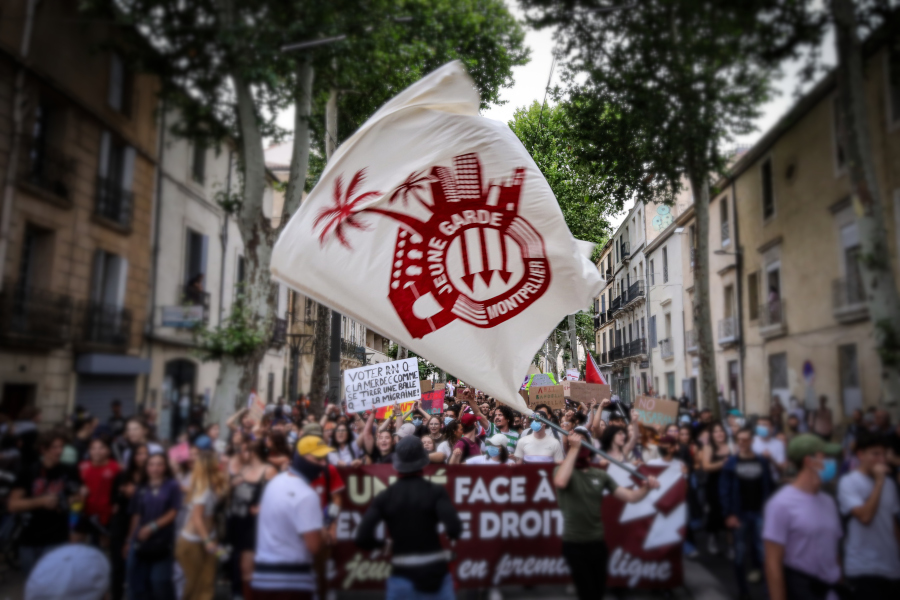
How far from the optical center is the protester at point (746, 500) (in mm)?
5656

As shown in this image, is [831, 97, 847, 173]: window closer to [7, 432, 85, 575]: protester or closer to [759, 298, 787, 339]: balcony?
[759, 298, 787, 339]: balcony

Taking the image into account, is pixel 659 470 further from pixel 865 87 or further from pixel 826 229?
pixel 865 87

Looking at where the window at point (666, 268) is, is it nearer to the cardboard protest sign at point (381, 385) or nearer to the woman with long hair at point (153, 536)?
the woman with long hair at point (153, 536)

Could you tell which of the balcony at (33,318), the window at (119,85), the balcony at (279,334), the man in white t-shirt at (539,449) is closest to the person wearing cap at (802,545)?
the balcony at (279,334)

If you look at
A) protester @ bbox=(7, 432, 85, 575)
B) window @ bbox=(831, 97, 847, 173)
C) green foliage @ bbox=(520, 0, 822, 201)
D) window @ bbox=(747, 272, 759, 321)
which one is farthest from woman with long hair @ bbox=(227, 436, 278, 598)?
window @ bbox=(831, 97, 847, 173)

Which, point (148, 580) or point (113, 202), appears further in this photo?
point (113, 202)

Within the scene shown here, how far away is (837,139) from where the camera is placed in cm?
538

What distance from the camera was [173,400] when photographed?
5992 millimetres

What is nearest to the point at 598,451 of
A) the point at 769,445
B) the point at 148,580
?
the point at 769,445

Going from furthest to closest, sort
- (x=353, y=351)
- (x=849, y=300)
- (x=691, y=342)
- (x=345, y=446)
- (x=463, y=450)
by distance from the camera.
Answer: (x=353, y=351)
(x=463, y=450)
(x=345, y=446)
(x=691, y=342)
(x=849, y=300)

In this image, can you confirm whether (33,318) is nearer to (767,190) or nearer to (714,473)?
(714,473)

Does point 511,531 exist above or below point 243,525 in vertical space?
below

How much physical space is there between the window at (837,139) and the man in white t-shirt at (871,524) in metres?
1.97

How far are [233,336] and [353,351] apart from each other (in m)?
7.07
